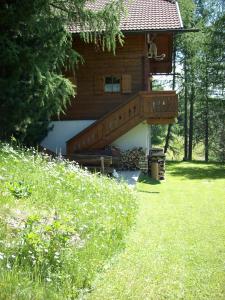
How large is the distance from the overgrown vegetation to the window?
35.2 ft

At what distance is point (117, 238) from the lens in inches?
291

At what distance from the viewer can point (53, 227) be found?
569cm

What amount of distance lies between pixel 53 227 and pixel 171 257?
208 cm

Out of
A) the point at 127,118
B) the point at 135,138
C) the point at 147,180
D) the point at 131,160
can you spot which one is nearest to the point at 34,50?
the point at 127,118

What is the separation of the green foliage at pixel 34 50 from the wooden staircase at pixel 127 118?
463cm

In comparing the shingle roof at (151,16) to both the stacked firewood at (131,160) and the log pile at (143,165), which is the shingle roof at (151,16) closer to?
the stacked firewood at (131,160)

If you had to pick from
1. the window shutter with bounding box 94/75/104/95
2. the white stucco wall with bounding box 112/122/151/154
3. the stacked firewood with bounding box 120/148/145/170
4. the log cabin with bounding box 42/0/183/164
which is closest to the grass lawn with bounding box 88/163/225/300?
the stacked firewood with bounding box 120/148/145/170

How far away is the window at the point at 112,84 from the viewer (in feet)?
68.1

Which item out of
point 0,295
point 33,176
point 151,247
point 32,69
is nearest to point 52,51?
point 32,69

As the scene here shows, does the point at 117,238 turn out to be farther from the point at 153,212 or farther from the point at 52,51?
the point at 52,51

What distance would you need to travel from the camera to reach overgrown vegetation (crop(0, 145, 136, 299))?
5.07 m

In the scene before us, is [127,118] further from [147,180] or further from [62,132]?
[62,132]

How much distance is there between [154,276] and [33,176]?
3.71 metres

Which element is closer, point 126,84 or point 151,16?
point 126,84
